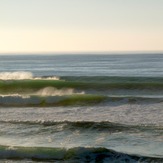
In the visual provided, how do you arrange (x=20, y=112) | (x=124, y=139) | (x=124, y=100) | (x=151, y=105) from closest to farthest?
(x=124, y=139) → (x=20, y=112) → (x=151, y=105) → (x=124, y=100)

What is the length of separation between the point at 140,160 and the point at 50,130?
14.7ft

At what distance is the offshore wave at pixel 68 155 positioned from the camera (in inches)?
427

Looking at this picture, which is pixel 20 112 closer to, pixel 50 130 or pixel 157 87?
pixel 50 130

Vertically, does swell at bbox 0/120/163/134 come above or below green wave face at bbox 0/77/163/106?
above

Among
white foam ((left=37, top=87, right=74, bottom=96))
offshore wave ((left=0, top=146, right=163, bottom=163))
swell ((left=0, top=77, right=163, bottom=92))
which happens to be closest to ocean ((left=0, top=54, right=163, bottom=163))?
offshore wave ((left=0, top=146, right=163, bottom=163))

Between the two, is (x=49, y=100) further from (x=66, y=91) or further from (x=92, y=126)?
(x=92, y=126)

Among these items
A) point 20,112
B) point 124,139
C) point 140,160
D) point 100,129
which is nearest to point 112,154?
point 140,160

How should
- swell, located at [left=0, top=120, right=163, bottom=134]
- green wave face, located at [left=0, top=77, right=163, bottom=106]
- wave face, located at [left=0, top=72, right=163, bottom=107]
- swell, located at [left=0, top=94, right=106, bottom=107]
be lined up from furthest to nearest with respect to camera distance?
1. green wave face, located at [left=0, top=77, right=163, bottom=106]
2. wave face, located at [left=0, top=72, right=163, bottom=107]
3. swell, located at [left=0, top=94, right=106, bottom=107]
4. swell, located at [left=0, top=120, right=163, bottom=134]

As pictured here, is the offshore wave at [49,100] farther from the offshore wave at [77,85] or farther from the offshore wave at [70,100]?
the offshore wave at [77,85]

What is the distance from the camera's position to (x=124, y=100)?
22.1 meters

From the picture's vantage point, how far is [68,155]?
11.1 meters

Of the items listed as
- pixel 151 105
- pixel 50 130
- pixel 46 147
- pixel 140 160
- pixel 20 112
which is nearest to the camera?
pixel 140 160

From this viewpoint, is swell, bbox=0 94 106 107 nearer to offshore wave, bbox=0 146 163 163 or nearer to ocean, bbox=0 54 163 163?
ocean, bbox=0 54 163 163

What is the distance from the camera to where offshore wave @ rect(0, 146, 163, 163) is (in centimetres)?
1084
